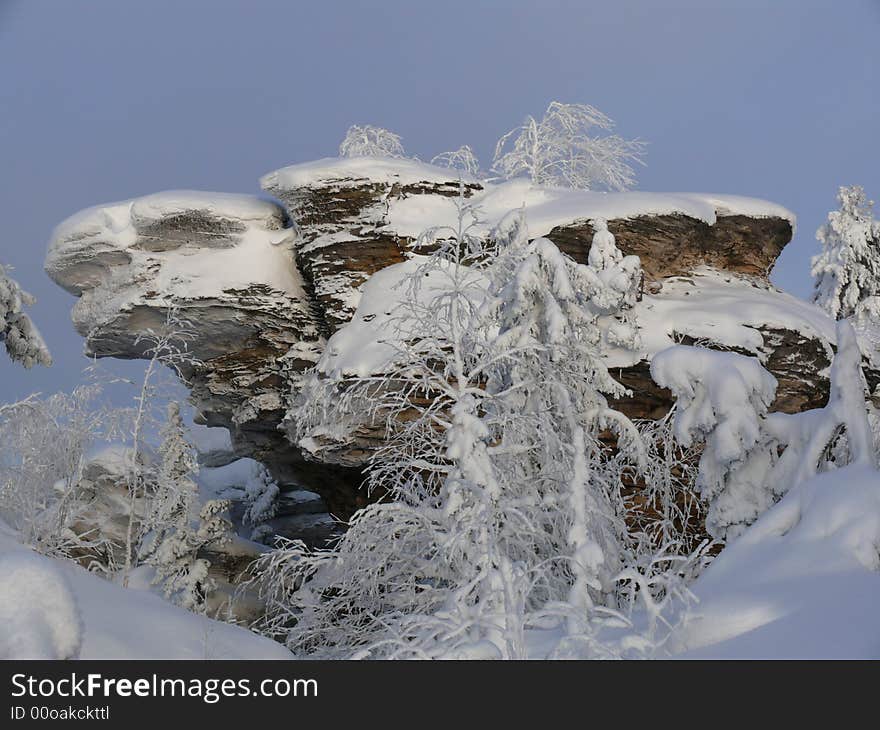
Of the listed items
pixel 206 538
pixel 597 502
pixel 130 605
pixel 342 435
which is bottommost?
pixel 206 538

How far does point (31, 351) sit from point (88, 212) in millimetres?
4461

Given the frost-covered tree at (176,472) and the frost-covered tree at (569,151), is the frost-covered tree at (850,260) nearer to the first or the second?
the frost-covered tree at (569,151)

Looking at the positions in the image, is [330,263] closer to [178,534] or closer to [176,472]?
[176,472]

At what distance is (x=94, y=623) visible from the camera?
5.71 meters

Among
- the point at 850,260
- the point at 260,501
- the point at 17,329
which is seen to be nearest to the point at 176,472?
the point at 17,329

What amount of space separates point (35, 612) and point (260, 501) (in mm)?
28134

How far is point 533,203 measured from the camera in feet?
66.7

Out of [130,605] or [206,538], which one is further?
[206,538]

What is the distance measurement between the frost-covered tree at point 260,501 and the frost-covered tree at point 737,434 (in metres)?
23.0
